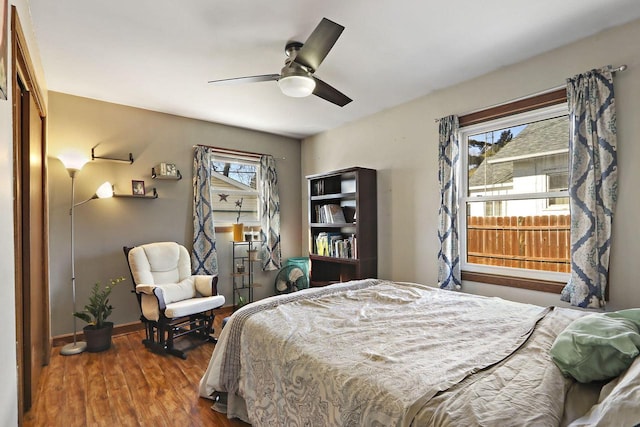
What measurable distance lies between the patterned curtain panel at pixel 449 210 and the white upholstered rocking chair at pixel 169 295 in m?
2.16

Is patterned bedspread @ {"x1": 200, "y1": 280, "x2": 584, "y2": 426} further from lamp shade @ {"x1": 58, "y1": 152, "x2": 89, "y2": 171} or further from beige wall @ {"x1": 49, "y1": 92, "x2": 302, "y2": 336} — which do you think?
lamp shade @ {"x1": 58, "y1": 152, "x2": 89, "y2": 171}

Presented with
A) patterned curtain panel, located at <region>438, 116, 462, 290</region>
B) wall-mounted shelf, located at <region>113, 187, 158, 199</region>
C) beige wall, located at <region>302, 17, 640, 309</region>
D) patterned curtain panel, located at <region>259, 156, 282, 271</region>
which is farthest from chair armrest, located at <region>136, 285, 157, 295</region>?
patterned curtain panel, located at <region>438, 116, 462, 290</region>

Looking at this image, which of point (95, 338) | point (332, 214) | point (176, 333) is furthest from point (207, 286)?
point (332, 214)

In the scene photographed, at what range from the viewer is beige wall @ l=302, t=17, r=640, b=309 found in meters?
2.08

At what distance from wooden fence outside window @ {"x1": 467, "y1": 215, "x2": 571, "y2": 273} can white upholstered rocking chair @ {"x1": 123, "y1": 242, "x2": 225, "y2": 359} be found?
2.52m

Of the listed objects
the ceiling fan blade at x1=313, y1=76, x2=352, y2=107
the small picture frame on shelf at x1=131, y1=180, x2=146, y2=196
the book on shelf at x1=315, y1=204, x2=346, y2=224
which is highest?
the ceiling fan blade at x1=313, y1=76, x2=352, y2=107

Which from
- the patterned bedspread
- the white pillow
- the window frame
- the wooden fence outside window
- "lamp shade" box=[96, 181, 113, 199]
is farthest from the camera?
the window frame

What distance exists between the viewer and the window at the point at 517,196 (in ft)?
8.11

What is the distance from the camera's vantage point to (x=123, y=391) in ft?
7.48

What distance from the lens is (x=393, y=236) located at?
3.55 meters

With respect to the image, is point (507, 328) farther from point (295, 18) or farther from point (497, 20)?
point (295, 18)

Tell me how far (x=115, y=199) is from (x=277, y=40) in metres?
2.45

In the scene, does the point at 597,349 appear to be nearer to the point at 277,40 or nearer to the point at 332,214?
the point at 277,40

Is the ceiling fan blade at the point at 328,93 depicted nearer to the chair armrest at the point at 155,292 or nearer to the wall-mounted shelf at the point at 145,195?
the chair armrest at the point at 155,292
